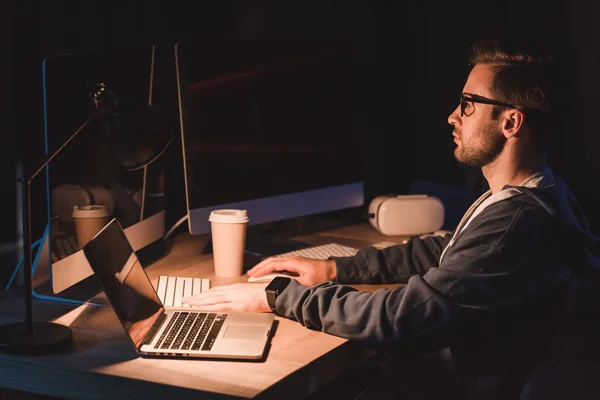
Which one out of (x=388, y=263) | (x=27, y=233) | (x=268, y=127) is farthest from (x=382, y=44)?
(x=27, y=233)

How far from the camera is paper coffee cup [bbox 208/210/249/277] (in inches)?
68.7

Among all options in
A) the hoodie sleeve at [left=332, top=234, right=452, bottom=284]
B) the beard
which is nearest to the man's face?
the beard

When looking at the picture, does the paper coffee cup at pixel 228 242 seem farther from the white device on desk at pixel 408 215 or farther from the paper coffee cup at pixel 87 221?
the white device on desk at pixel 408 215

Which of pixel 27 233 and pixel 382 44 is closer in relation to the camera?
pixel 27 233

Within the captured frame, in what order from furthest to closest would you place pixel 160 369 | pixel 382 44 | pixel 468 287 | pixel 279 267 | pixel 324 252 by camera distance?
pixel 382 44
pixel 324 252
pixel 279 267
pixel 468 287
pixel 160 369

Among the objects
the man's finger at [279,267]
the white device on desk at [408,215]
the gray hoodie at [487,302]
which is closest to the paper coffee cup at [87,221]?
the man's finger at [279,267]

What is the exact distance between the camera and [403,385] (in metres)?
1.49

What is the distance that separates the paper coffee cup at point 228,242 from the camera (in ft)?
5.73

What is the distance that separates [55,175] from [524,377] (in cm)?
96

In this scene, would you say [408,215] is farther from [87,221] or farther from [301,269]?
[87,221]

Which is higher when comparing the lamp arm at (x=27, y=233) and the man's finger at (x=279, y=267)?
the lamp arm at (x=27, y=233)

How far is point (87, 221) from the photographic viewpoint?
4.99ft

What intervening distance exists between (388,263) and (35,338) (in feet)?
2.84

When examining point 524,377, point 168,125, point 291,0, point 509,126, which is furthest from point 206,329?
point 291,0
